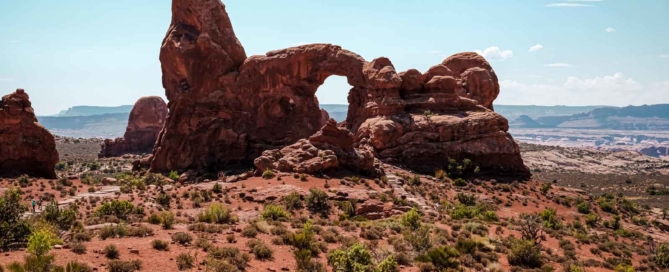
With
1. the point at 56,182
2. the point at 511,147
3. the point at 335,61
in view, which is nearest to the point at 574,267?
the point at 511,147

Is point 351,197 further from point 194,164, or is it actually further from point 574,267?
point 194,164

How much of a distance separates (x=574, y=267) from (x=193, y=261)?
47.0 ft

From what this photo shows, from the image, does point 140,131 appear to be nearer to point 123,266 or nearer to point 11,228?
point 11,228

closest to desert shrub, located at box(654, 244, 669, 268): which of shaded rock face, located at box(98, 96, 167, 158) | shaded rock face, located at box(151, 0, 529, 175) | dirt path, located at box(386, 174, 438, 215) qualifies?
dirt path, located at box(386, 174, 438, 215)

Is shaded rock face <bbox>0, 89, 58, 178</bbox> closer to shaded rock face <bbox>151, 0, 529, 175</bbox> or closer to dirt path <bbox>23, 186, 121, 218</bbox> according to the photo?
dirt path <bbox>23, 186, 121, 218</bbox>

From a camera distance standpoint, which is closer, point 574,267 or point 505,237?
point 574,267

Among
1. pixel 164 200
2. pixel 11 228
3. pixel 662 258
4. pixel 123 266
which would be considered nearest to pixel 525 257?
pixel 662 258

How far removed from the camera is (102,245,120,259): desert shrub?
15.1 meters

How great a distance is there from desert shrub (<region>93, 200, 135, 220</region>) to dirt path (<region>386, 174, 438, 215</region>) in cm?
1688

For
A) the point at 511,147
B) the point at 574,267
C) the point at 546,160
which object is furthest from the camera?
the point at 546,160

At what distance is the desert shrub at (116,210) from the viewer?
79.1ft

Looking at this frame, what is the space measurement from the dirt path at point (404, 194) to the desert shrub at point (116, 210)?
55.4 feet

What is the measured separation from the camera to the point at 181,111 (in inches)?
2024

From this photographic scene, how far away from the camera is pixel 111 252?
1520 cm
